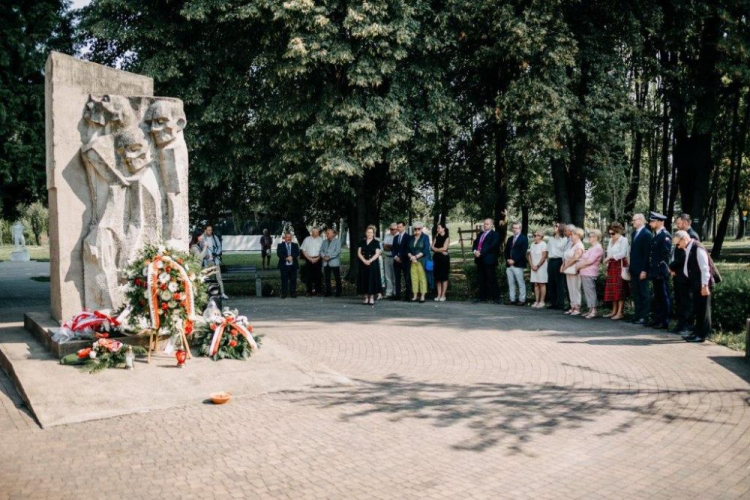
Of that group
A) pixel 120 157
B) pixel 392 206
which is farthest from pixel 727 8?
pixel 120 157

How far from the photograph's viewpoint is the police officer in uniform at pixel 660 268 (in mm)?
12102

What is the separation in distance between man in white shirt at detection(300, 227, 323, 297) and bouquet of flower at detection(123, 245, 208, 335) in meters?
9.72

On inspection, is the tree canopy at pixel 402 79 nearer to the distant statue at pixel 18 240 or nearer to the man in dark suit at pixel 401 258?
the man in dark suit at pixel 401 258

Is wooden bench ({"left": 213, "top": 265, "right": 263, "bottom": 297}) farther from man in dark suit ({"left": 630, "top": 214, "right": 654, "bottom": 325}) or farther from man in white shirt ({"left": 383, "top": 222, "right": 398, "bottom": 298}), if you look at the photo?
man in dark suit ({"left": 630, "top": 214, "right": 654, "bottom": 325})

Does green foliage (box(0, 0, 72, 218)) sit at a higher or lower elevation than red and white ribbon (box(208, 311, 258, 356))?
higher

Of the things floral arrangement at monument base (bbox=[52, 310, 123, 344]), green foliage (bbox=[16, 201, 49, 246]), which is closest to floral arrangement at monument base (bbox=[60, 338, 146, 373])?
floral arrangement at monument base (bbox=[52, 310, 123, 344])

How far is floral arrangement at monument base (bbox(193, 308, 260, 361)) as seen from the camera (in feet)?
30.1

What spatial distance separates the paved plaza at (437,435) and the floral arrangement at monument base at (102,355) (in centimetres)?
89

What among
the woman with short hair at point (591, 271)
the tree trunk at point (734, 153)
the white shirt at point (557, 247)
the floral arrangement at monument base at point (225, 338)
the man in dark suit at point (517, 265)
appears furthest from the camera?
the tree trunk at point (734, 153)

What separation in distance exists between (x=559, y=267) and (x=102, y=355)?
1043cm

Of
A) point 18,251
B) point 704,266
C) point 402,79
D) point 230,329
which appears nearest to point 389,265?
point 402,79

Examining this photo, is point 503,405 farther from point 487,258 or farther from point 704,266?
point 487,258

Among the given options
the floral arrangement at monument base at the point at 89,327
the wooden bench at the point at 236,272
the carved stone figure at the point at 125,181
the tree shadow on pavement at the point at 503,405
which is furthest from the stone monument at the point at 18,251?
the tree shadow on pavement at the point at 503,405

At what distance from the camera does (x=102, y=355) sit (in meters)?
8.54
